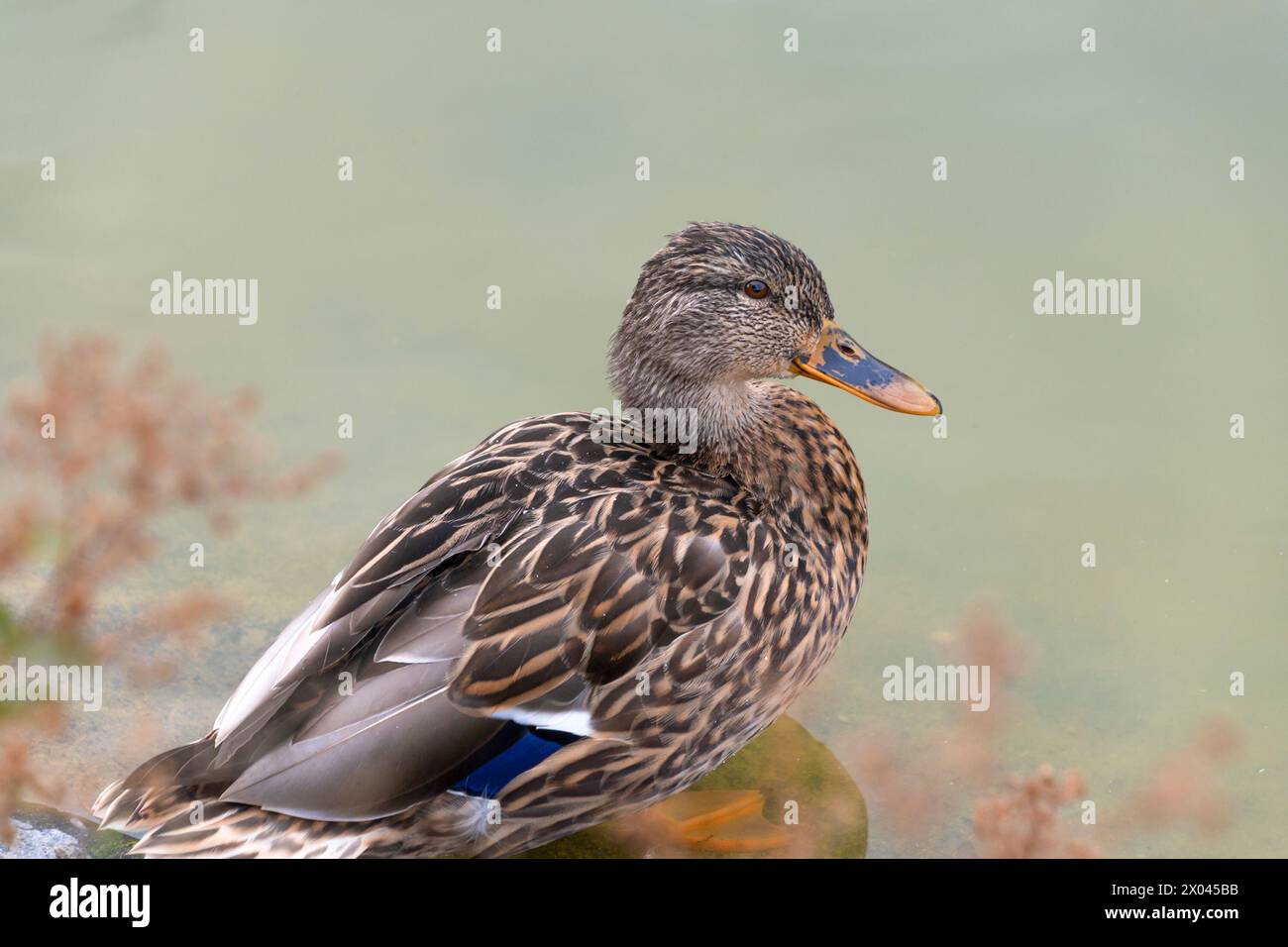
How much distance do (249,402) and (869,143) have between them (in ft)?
8.85

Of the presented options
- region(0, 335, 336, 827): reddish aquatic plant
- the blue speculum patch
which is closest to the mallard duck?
the blue speculum patch

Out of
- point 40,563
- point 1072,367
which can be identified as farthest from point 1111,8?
point 40,563

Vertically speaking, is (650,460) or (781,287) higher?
(781,287)

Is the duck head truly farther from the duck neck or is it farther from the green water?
the green water

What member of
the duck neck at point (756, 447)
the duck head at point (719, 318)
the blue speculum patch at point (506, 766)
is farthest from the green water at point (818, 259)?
the blue speculum patch at point (506, 766)

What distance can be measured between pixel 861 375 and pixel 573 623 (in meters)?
1.24

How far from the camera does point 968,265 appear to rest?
5949mm

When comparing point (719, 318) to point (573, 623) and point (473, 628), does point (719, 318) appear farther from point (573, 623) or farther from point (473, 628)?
point (473, 628)

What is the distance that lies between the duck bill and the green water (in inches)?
29.5

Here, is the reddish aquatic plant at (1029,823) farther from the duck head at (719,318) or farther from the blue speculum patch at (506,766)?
the blue speculum patch at (506,766)

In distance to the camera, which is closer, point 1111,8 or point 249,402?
point 249,402

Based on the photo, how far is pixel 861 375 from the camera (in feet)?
14.7
